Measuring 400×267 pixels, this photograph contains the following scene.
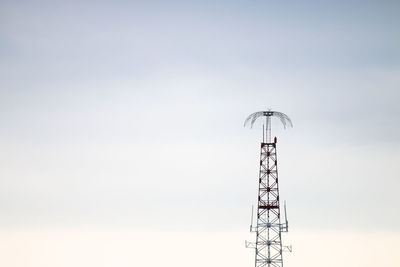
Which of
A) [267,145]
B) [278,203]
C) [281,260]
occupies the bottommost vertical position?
[281,260]

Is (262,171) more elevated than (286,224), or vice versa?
(262,171)

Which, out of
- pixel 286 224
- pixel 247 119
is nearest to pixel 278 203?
pixel 286 224

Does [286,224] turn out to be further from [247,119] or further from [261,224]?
[247,119]

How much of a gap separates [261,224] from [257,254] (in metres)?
6.36

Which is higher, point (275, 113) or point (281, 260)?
point (275, 113)

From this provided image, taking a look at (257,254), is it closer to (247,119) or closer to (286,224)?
(286,224)

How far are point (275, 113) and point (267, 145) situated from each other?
7.70 m

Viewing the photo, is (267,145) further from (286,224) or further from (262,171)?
(286,224)

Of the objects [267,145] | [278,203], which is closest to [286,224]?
[278,203]

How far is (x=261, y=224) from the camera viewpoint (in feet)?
488

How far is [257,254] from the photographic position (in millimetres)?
147375

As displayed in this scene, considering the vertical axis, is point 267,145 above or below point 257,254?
above

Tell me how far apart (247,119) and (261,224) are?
887 inches

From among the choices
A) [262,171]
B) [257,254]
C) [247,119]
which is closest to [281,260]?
[257,254]
